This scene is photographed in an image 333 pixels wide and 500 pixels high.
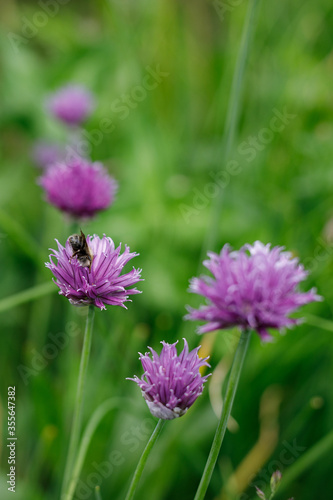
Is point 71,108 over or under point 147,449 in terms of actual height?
over

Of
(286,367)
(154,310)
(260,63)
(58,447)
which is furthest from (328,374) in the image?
(260,63)

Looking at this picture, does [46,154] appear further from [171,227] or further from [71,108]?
[171,227]

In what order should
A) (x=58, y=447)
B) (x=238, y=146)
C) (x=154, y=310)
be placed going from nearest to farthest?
(x=58, y=447) → (x=154, y=310) → (x=238, y=146)

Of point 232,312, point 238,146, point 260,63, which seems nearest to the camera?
point 232,312

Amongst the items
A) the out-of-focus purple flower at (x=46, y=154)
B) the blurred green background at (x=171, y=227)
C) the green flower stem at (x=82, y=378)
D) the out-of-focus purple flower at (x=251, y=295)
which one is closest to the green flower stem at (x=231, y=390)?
the out-of-focus purple flower at (x=251, y=295)

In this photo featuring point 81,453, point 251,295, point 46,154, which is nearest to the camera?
point 251,295

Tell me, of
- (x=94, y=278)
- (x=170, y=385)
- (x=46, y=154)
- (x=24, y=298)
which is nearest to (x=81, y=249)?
(x=94, y=278)

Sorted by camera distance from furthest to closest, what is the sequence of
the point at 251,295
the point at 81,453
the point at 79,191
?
the point at 79,191 → the point at 81,453 → the point at 251,295

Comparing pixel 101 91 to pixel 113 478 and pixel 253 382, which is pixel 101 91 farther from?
pixel 113 478
